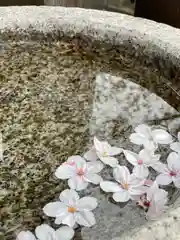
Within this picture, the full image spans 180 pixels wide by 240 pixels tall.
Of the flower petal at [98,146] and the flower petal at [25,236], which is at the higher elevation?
the flower petal at [98,146]

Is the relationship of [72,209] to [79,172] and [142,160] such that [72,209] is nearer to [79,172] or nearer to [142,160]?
[79,172]

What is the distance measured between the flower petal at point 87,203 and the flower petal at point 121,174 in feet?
0.26

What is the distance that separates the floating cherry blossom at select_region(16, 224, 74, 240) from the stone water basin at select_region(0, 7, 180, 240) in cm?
2

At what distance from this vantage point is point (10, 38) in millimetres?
1421

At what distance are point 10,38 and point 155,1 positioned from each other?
884 millimetres

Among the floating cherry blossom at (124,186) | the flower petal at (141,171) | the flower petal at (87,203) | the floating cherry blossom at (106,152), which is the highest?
the floating cherry blossom at (106,152)

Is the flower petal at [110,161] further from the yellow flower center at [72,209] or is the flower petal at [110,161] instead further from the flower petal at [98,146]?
the yellow flower center at [72,209]

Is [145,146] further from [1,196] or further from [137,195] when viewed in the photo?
[1,196]

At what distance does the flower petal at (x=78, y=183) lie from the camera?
1052mm

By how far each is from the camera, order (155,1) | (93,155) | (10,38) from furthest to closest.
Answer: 1. (155,1)
2. (10,38)
3. (93,155)

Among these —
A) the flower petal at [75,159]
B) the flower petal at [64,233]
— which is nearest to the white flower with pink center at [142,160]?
the flower petal at [75,159]

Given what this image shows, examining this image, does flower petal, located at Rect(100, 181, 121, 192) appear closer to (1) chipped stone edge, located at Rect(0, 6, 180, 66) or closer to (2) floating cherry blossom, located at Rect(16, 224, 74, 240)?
(2) floating cherry blossom, located at Rect(16, 224, 74, 240)

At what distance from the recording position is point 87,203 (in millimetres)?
1010

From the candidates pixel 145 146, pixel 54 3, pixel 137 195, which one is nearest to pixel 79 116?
pixel 145 146
